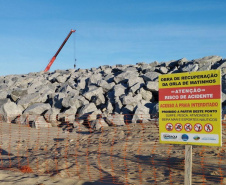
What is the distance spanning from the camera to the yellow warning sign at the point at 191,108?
163 inches

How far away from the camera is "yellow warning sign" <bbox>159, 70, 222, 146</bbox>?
13.6 ft

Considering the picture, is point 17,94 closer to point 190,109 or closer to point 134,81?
point 134,81

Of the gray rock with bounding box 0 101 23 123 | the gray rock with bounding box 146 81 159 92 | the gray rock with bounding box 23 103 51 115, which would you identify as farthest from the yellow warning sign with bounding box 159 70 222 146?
the gray rock with bounding box 0 101 23 123

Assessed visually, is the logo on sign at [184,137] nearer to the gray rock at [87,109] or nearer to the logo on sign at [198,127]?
the logo on sign at [198,127]

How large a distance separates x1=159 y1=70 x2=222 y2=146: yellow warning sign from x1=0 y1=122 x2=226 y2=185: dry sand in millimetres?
1940

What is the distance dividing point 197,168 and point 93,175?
2.49 metres

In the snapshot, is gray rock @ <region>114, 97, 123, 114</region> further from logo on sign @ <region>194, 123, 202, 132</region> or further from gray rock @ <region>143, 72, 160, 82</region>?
logo on sign @ <region>194, 123, 202, 132</region>

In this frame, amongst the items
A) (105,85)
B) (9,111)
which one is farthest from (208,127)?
(9,111)

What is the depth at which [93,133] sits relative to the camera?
37.6 ft

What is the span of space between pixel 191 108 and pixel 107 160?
393cm

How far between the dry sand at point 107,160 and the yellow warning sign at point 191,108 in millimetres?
1940

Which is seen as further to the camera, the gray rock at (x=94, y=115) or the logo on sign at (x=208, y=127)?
the gray rock at (x=94, y=115)

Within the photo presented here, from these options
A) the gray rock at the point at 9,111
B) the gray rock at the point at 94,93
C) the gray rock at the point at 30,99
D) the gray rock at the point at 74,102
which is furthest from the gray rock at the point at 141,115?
the gray rock at the point at 9,111

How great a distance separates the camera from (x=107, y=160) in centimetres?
757
